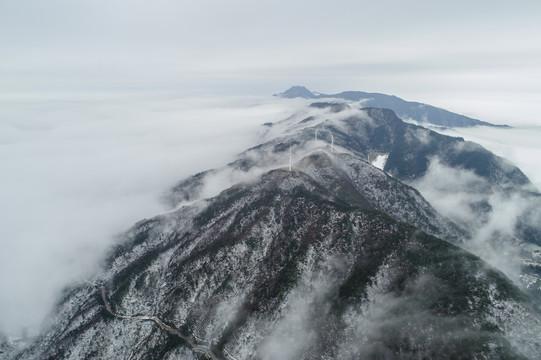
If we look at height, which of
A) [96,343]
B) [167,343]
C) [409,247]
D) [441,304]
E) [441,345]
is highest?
[409,247]

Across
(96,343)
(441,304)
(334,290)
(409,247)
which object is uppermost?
(409,247)

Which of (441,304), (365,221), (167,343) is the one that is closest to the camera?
(441,304)

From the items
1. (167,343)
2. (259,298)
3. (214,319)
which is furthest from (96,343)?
(259,298)

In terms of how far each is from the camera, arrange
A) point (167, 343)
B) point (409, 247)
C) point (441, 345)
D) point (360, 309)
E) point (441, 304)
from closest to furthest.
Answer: point (441, 345)
point (441, 304)
point (360, 309)
point (409, 247)
point (167, 343)

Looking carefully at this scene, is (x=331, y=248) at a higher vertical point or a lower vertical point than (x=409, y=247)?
lower

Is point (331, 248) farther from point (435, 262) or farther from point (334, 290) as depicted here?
point (435, 262)

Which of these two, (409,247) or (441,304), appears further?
(409,247)

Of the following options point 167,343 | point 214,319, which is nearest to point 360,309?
point 214,319

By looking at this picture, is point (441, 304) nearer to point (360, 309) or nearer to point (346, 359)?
point (360, 309)

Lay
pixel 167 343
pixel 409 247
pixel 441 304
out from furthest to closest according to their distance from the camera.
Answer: pixel 167 343, pixel 409 247, pixel 441 304
